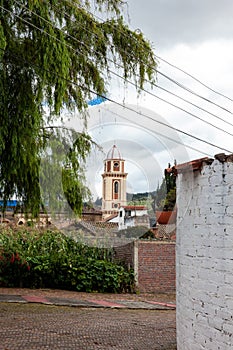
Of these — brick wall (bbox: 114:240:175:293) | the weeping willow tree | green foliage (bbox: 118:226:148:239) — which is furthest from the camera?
brick wall (bbox: 114:240:175:293)

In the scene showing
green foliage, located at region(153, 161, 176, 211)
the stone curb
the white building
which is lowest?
the stone curb

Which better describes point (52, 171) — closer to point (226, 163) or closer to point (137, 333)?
point (137, 333)

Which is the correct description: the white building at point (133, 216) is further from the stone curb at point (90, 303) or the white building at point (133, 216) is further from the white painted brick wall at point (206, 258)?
the stone curb at point (90, 303)

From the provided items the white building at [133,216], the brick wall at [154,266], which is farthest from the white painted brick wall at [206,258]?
the brick wall at [154,266]

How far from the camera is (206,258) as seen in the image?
235 inches

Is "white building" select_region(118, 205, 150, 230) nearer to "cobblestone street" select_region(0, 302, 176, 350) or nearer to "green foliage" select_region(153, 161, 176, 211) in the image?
"green foliage" select_region(153, 161, 176, 211)

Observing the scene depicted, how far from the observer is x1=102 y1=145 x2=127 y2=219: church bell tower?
23.8ft

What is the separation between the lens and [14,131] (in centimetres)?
1077

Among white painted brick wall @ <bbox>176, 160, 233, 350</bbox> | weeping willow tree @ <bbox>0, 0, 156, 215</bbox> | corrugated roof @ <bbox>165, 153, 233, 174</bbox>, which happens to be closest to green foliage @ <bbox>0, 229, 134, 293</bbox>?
weeping willow tree @ <bbox>0, 0, 156, 215</bbox>

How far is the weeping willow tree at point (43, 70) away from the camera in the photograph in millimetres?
10828

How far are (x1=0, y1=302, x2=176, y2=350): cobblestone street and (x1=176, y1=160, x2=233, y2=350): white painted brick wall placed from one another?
6.43 ft

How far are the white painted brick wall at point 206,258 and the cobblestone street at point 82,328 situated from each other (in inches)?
77.1

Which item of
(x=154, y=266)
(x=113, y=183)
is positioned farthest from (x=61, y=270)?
(x=113, y=183)

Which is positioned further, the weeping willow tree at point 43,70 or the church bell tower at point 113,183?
the weeping willow tree at point 43,70
